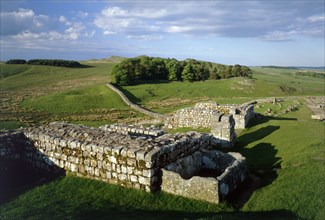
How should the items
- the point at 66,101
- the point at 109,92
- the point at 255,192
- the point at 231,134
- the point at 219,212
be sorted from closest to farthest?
1. the point at 219,212
2. the point at 255,192
3. the point at 231,134
4. the point at 66,101
5. the point at 109,92

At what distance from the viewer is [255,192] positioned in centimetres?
1294

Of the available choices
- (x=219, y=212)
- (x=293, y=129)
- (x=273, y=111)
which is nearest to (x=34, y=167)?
(x=219, y=212)

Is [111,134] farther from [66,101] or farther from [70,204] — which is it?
[66,101]

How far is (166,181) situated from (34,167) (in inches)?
290

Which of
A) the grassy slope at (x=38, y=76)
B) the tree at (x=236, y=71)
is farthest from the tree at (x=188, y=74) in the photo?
the grassy slope at (x=38, y=76)

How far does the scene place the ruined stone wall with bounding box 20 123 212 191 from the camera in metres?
11.7

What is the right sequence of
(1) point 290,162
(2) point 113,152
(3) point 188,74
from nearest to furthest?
(2) point 113,152 → (1) point 290,162 → (3) point 188,74

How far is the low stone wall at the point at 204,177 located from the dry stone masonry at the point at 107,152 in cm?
7

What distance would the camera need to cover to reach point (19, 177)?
1474cm

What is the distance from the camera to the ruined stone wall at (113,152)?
38.4ft

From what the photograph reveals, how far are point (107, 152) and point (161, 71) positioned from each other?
95942 mm

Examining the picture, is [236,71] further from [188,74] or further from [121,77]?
[121,77]

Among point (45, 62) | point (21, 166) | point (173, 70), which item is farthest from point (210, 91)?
point (45, 62)

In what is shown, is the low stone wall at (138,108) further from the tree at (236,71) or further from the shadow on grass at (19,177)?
the tree at (236,71)
